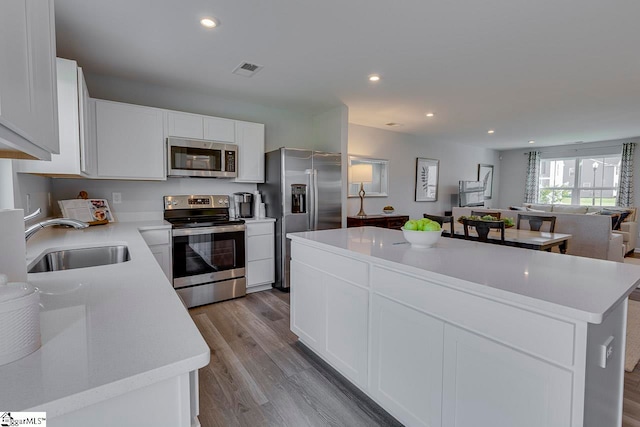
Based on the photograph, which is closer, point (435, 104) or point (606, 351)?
point (606, 351)

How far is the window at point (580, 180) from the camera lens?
700 centimetres

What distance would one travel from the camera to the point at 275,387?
1.96 meters

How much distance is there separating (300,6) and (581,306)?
2.14 meters

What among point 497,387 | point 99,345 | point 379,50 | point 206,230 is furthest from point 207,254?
point 497,387

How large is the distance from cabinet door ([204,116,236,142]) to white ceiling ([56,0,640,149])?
0.37 m

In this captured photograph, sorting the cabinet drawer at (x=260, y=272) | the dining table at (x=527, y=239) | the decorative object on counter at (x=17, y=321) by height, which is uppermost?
the decorative object on counter at (x=17, y=321)

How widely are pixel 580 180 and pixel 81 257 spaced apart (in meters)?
9.60

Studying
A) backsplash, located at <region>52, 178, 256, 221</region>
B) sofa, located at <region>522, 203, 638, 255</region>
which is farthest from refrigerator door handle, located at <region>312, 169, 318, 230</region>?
sofa, located at <region>522, 203, 638, 255</region>

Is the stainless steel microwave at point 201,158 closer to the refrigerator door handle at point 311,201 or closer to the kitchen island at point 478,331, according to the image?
the refrigerator door handle at point 311,201

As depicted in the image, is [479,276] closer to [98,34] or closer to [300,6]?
[300,6]

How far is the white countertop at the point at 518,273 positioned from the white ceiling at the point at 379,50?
1.56 meters

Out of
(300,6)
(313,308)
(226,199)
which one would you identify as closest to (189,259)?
Result: (226,199)

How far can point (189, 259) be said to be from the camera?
10.5 feet

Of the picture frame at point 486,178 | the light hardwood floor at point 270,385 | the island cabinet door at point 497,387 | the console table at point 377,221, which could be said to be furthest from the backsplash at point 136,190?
the picture frame at point 486,178
